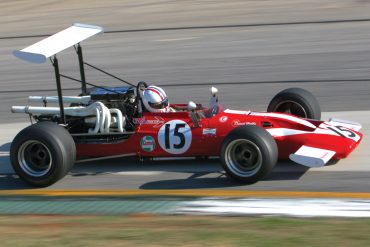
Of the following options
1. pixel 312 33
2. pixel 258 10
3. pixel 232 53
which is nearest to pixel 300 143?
pixel 232 53

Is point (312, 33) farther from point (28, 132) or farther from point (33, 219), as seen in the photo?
point (33, 219)

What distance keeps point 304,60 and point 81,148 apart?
7.51 metres

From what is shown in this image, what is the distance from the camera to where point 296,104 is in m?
10.1

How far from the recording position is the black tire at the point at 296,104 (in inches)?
397

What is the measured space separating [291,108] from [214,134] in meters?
1.58

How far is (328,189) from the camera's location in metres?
8.27

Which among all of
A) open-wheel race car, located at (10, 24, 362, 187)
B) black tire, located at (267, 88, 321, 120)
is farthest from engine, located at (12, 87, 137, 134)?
black tire, located at (267, 88, 321, 120)

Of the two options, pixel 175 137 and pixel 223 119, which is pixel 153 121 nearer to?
pixel 175 137

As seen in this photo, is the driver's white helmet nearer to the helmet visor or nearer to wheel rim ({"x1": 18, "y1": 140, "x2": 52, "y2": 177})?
the helmet visor

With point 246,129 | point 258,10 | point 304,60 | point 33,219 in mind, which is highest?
point 258,10

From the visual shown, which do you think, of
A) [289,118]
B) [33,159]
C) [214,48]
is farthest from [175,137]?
[214,48]

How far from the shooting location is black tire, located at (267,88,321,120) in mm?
10094

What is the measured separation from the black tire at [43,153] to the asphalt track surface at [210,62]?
0.22 m

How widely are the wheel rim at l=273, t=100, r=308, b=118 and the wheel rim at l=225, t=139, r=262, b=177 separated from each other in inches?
72.6
